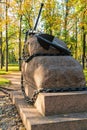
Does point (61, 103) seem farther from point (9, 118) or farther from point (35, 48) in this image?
point (35, 48)

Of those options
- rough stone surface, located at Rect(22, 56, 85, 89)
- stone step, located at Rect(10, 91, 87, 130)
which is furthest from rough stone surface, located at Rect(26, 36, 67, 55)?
stone step, located at Rect(10, 91, 87, 130)

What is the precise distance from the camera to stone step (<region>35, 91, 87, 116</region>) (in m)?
4.98

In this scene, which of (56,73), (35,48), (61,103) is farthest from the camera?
(35,48)

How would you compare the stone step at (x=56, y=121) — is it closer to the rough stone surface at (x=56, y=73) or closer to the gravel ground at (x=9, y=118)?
the gravel ground at (x=9, y=118)

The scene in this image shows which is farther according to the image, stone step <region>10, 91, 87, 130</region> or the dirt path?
the dirt path

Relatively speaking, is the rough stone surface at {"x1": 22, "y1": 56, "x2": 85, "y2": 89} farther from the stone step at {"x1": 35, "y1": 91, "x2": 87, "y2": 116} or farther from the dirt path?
the dirt path

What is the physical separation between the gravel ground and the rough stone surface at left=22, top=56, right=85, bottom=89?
30.9 inches

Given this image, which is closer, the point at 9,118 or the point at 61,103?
the point at 61,103

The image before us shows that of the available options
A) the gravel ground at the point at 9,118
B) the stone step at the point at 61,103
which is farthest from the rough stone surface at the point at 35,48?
the gravel ground at the point at 9,118

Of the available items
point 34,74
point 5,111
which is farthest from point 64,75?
point 5,111

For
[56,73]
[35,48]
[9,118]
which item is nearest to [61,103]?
[56,73]

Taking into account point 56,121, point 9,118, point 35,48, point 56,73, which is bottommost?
point 9,118

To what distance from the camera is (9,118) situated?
18.7 feet

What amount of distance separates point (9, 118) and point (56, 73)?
136 centimetres
